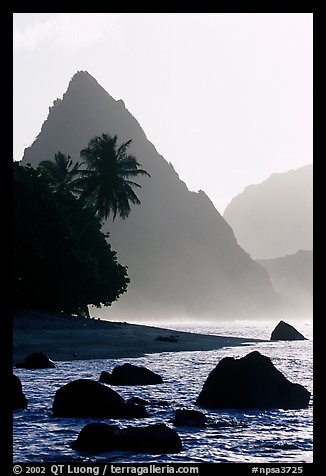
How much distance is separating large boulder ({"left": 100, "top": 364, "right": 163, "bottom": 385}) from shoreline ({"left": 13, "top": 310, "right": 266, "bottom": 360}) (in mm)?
7066

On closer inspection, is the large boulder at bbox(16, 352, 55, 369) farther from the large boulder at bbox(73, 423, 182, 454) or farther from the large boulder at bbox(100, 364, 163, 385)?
the large boulder at bbox(73, 423, 182, 454)

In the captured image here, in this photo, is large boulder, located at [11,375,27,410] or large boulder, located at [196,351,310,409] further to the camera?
large boulder, located at [196,351,310,409]

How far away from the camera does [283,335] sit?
67500 mm

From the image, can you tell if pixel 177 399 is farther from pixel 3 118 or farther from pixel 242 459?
pixel 3 118

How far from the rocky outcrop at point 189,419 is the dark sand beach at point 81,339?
14291 millimetres

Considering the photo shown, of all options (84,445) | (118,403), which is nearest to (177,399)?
(118,403)

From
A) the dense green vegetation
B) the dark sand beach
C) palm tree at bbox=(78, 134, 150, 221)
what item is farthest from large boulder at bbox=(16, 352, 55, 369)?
palm tree at bbox=(78, 134, 150, 221)

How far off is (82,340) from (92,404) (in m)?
22.6

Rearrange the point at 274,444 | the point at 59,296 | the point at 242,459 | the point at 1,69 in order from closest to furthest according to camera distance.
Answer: the point at 1,69 < the point at 242,459 < the point at 274,444 < the point at 59,296

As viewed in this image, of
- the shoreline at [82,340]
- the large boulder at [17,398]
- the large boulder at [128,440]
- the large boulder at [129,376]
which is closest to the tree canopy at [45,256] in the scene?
the shoreline at [82,340]

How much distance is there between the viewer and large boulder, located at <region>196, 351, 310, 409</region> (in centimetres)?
1590

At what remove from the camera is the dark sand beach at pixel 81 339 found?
31380mm

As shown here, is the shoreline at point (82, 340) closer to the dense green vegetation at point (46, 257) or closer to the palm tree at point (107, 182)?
the dense green vegetation at point (46, 257)

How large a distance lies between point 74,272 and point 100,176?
1448 cm
